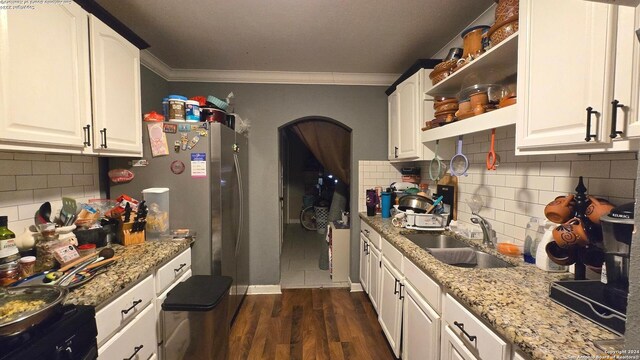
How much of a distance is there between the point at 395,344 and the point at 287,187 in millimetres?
5202

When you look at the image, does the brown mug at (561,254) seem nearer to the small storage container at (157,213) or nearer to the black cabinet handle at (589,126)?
the black cabinet handle at (589,126)

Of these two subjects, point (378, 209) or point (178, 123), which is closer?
point (178, 123)

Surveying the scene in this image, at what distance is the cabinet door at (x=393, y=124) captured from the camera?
2607 mm

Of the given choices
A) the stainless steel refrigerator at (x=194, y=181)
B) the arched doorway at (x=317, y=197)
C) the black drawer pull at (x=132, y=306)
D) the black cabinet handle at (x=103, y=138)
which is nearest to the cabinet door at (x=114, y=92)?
the black cabinet handle at (x=103, y=138)

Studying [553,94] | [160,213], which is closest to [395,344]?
[553,94]

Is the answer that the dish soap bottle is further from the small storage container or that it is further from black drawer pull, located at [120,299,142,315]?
the small storage container

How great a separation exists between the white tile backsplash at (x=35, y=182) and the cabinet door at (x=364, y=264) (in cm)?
234

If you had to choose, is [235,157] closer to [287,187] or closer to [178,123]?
[178,123]

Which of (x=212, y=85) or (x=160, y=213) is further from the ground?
(x=212, y=85)

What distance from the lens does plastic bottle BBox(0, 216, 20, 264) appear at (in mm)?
1057

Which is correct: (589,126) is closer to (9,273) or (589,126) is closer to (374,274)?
(374,274)

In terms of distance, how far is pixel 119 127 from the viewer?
1.59 meters

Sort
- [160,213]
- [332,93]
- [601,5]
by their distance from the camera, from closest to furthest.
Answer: [601,5] → [160,213] → [332,93]

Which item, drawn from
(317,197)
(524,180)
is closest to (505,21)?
(524,180)
